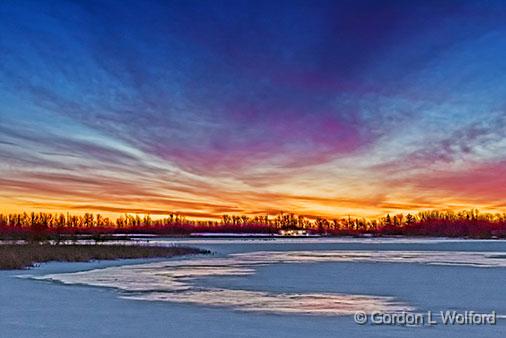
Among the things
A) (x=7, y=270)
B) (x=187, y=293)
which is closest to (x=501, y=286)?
(x=187, y=293)

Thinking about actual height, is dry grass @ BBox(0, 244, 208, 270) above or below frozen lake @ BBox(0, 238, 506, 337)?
above

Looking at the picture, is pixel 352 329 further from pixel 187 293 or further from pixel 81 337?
pixel 187 293

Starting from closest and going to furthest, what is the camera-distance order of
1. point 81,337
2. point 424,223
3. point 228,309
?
point 81,337 → point 228,309 → point 424,223

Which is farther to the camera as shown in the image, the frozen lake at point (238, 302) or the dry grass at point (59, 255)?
the dry grass at point (59, 255)

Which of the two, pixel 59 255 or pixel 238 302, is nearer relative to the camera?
pixel 238 302

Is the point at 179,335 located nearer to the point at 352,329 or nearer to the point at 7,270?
the point at 352,329

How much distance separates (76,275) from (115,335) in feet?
48.5

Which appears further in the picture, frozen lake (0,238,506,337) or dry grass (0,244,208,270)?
dry grass (0,244,208,270)

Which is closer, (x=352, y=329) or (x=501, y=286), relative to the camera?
(x=352, y=329)

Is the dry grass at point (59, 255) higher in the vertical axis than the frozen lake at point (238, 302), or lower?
higher

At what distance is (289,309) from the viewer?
13.7 metres

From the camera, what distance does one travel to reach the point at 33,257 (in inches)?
1286

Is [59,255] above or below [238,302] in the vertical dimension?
above

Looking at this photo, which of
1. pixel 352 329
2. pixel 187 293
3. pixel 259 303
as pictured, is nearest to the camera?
pixel 352 329
